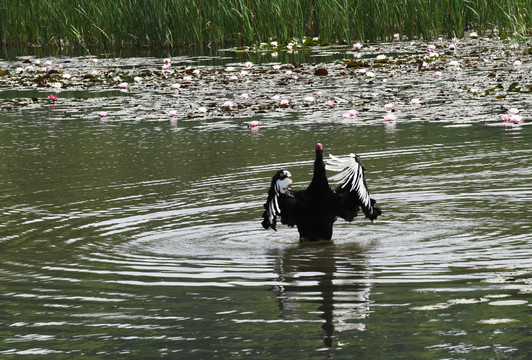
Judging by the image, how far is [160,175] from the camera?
819 centimetres

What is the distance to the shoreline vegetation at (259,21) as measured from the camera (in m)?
18.7

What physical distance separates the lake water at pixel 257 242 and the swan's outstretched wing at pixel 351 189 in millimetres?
194

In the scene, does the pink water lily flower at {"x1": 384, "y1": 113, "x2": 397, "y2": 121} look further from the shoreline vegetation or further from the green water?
the shoreline vegetation

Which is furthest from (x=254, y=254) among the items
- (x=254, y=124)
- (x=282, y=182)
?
(x=254, y=124)

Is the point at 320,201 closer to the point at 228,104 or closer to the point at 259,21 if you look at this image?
the point at 228,104

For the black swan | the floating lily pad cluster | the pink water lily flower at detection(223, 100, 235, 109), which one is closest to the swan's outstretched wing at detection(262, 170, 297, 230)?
the black swan

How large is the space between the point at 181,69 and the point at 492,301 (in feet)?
40.5

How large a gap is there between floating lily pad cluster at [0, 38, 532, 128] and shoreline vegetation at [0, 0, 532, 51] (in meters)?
0.50

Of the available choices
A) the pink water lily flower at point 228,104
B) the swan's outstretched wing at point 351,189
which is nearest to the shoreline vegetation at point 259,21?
the pink water lily flower at point 228,104

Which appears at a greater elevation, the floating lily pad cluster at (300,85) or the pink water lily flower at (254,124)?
the floating lily pad cluster at (300,85)

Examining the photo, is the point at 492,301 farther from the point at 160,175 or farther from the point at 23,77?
the point at 23,77

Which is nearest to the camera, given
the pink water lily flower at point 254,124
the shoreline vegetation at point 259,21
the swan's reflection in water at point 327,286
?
the swan's reflection in water at point 327,286

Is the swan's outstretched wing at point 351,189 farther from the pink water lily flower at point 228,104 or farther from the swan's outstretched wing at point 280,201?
the pink water lily flower at point 228,104

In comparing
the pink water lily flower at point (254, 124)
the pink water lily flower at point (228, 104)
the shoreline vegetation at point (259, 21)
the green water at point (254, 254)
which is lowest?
the green water at point (254, 254)
